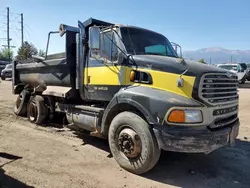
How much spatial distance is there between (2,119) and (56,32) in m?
3.75

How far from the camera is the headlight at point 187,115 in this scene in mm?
3947

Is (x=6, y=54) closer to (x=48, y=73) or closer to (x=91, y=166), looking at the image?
(x=48, y=73)

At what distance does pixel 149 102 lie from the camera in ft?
13.7

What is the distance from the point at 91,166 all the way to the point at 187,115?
6.59ft

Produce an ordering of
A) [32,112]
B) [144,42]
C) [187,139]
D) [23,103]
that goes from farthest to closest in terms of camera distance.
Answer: [23,103] < [32,112] < [144,42] < [187,139]

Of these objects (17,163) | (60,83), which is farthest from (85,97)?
A: (17,163)

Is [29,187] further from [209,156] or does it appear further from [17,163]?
[209,156]

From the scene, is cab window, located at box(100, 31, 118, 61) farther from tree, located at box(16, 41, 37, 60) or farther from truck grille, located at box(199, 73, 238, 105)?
tree, located at box(16, 41, 37, 60)

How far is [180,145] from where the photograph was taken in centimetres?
396

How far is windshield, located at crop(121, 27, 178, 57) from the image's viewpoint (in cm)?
510

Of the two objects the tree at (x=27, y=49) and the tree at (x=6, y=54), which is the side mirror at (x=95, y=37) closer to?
the tree at (x=27, y=49)

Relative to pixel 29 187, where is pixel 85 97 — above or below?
above

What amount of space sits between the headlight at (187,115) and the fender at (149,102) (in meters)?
0.09

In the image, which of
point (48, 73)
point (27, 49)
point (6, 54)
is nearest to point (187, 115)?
point (48, 73)
